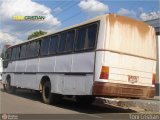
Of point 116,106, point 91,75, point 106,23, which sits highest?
point 106,23

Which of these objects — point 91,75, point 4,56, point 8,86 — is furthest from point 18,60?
point 91,75

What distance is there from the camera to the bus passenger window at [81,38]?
13488 mm

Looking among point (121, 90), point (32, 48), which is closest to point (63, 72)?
point (121, 90)

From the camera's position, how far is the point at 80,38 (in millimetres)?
13719

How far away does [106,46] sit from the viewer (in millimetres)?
12469

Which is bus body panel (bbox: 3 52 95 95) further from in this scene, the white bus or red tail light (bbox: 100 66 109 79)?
red tail light (bbox: 100 66 109 79)

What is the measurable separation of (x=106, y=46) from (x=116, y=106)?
4.73m

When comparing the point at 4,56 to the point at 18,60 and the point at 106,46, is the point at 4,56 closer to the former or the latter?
the point at 18,60

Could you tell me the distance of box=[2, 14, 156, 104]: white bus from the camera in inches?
492

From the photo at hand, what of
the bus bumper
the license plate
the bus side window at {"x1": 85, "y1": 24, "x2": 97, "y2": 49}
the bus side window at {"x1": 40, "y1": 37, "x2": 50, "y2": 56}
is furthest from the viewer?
the bus side window at {"x1": 40, "y1": 37, "x2": 50, "y2": 56}

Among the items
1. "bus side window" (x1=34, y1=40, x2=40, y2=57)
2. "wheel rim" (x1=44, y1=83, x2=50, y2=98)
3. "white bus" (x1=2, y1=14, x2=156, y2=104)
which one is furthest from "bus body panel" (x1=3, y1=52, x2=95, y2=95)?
"wheel rim" (x1=44, y1=83, x2=50, y2=98)

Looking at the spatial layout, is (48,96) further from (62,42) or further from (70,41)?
(70,41)

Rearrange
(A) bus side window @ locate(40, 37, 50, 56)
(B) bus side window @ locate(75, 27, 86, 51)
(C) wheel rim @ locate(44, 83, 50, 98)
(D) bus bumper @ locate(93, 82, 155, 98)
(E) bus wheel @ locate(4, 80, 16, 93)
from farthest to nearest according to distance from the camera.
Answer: (E) bus wheel @ locate(4, 80, 16, 93), (A) bus side window @ locate(40, 37, 50, 56), (C) wheel rim @ locate(44, 83, 50, 98), (B) bus side window @ locate(75, 27, 86, 51), (D) bus bumper @ locate(93, 82, 155, 98)

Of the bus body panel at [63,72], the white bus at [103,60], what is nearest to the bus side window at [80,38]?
the white bus at [103,60]
